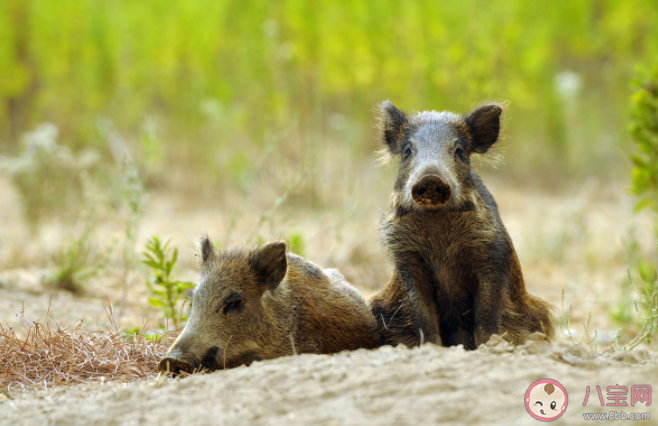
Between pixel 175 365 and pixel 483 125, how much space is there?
2.55 metres

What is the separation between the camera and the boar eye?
164 inches

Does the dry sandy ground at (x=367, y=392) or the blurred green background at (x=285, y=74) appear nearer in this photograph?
the dry sandy ground at (x=367, y=392)

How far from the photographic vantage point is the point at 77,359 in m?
4.27

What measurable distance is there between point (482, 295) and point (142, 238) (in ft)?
28.7

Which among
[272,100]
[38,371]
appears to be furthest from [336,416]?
[272,100]

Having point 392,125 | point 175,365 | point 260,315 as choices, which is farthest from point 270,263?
point 392,125

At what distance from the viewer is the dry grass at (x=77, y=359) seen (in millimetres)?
4020

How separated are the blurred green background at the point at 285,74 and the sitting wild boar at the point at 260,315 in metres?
8.22

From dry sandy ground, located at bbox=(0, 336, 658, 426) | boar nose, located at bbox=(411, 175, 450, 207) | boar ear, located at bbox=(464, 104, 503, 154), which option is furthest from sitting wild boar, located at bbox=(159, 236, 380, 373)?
boar ear, located at bbox=(464, 104, 503, 154)

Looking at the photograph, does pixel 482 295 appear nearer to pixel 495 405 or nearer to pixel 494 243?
pixel 494 243

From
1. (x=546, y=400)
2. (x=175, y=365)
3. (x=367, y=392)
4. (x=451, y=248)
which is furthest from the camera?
(x=451, y=248)

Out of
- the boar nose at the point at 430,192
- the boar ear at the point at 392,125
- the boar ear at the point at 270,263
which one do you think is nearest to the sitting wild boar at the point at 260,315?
the boar ear at the point at 270,263

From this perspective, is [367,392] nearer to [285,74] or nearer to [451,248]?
[451,248]

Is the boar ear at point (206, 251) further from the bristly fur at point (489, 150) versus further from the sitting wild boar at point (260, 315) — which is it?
the bristly fur at point (489, 150)
